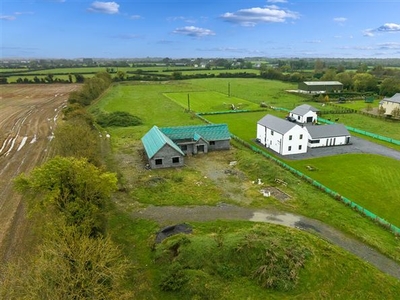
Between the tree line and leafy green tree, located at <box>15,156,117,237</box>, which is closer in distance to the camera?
the tree line

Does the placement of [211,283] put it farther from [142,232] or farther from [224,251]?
[142,232]

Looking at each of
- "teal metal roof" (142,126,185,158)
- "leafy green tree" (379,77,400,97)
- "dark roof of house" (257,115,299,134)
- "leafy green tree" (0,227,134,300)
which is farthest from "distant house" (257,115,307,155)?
"leafy green tree" (379,77,400,97)

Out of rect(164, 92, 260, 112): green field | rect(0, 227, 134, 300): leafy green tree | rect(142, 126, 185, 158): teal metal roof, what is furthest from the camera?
rect(164, 92, 260, 112): green field

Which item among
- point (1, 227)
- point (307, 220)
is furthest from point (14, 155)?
point (307, 220)

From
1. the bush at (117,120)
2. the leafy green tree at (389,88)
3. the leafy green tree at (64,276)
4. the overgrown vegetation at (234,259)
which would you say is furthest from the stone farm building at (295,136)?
the leafy green tree at (389,88)

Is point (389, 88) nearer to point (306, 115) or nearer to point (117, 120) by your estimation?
point (306, 115)

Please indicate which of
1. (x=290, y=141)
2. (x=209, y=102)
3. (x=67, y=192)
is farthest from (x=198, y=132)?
(x=209, y=102)

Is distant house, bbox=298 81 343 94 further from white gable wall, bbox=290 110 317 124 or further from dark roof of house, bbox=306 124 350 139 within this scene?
dark roof of house, bbox=306 124 350 139
